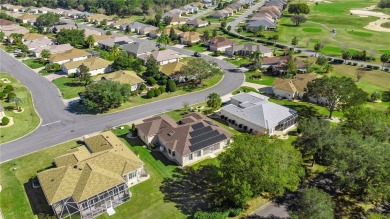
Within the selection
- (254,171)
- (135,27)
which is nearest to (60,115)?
(254,171)

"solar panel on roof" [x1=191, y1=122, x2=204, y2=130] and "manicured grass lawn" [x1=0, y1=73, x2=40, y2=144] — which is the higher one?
"solar panel on roof" [x1=191, y1=122, x2=204, y2=130]

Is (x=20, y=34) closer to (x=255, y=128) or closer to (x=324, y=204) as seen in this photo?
(x=255, y=128)

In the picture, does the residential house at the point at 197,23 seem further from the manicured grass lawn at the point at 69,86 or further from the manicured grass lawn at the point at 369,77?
the manicured grass lawn at the point at 69,86

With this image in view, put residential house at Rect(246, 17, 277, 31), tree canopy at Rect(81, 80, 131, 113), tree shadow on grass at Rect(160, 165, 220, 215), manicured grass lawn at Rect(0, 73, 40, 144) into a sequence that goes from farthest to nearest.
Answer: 1. residential house at Rect(246, 17, 277, 31)
2. tree canopy at Rect(81, 80, 131, 113)
3. manicured grass lawn at Rect(0, 73, 40, 144)
4. tree shadow on grass at Rect(160, 165, 220, 215)

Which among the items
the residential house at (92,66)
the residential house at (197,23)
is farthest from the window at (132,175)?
the residential house at (197,23)

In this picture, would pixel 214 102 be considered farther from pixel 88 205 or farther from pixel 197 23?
pixel 197 23

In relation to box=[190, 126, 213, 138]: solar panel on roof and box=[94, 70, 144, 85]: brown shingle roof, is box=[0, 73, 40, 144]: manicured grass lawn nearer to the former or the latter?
box=[94, 70, 144, 85]: brown shingle roof

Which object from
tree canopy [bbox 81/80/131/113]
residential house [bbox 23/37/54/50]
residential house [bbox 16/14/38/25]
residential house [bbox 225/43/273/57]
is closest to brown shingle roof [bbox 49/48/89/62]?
residential house [bbox 23/37/54/50]
